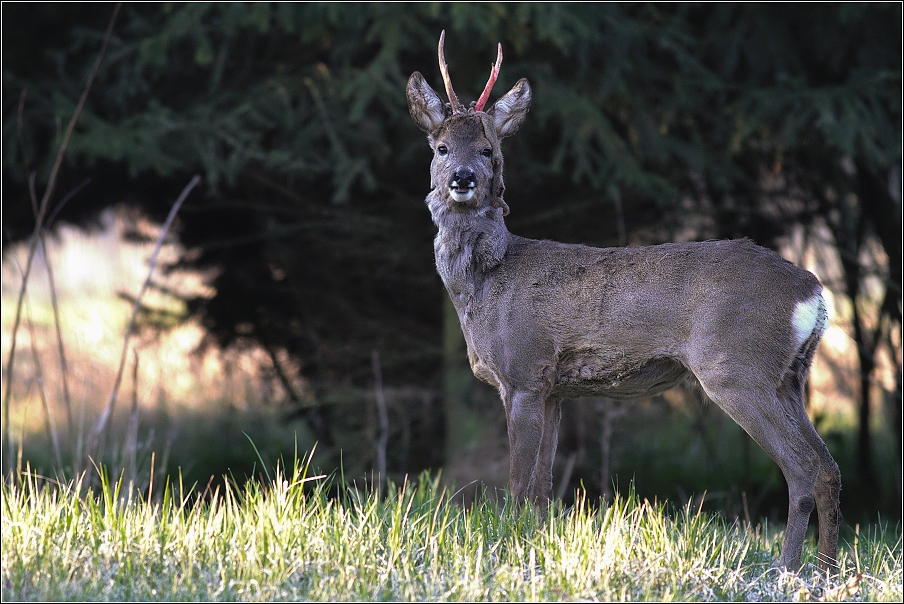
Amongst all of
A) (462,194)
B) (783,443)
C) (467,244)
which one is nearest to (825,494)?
(783,443)

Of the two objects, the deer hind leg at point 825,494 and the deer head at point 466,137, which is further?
the deer head at point 466,137

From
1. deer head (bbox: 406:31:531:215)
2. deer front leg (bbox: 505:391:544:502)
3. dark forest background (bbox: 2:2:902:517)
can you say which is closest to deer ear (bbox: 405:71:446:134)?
deer head (bbox: 406:31:531:215)

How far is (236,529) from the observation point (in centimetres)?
418

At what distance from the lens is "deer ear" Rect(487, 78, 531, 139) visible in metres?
5.13

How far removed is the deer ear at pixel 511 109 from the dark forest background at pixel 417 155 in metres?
1.71

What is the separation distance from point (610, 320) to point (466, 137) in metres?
1.08

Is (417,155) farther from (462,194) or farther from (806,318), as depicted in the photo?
(806,318)

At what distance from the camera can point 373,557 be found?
13.2ft

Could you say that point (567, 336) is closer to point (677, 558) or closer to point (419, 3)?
point (677, 558)

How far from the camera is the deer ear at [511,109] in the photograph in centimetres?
513

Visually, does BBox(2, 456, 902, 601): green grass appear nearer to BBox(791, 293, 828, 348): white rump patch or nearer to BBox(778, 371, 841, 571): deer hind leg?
BBox(778, 371, 841, 571): deer hind leg

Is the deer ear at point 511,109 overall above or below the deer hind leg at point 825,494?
above

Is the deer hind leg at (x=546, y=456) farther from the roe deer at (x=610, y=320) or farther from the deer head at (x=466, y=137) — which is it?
the deer head at (x=466, y=137)

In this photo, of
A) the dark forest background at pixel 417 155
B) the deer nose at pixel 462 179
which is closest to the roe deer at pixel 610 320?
the deer nose at pixel 462 179
